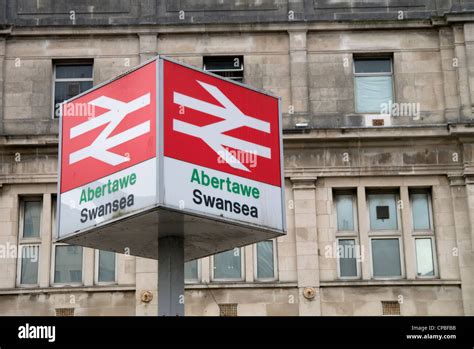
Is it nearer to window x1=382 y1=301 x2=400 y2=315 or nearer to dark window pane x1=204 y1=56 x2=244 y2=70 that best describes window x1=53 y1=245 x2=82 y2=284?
dark window pane x1=204 y1=56 x2=244 y2=70

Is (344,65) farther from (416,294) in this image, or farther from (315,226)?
(416,294)

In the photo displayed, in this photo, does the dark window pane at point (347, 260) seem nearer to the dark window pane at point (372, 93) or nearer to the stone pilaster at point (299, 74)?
the stone pilaster at point (299, 74)

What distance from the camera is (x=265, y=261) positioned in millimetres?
29266

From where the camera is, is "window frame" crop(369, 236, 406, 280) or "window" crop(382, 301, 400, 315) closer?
"window" crop(382, 301, 400, 315)

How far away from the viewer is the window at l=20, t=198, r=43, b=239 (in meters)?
29.6

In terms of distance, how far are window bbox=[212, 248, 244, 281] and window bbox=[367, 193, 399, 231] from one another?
13.6 ft

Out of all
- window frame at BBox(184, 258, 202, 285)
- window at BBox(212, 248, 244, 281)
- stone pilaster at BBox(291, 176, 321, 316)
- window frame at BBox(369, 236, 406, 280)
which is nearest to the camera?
stone pilaster at BBox(291, 176, 321, 316)

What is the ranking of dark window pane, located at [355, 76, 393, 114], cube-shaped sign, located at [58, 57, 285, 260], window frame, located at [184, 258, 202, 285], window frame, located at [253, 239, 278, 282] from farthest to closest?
dark window pane, located at [355, 76, 393, 114] < window frame, located at [253, 239, 278, 282] < window frame, located at [184, 258, 202, 285] < cube-shaped sign, located at [58, 57, 285, 260]

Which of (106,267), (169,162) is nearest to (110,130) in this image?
(169,162)

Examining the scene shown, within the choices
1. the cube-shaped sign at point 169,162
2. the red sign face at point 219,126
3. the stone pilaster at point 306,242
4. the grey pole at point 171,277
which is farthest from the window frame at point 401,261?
the grey pole at point 171,277

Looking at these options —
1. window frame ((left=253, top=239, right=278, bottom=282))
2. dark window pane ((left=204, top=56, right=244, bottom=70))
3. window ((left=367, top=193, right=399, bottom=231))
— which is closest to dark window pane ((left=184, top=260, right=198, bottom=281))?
window frame ((left=253, top=239, right=278, bottom=282))

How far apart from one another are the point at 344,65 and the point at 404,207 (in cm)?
482

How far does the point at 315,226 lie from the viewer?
29.0 metres
